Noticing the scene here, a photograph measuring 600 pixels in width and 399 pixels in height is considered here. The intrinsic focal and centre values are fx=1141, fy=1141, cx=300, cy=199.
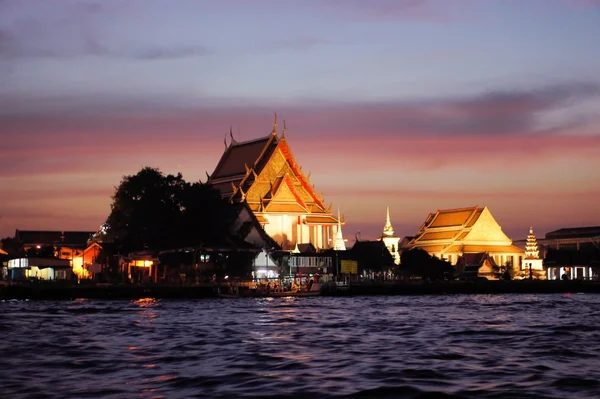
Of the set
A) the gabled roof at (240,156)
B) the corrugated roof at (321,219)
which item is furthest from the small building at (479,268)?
the gabled roof at (240,156)

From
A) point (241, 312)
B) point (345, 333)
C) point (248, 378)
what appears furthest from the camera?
point (241, 312)

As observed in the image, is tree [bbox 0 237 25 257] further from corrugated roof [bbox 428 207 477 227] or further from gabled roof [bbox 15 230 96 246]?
corrugated roof [bbox 428 207 477 227]

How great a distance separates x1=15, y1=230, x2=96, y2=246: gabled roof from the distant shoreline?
8234cm

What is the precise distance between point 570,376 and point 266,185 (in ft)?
334

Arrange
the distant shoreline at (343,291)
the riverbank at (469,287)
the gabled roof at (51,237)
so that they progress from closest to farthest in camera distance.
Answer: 1. the distant shoreline at (343,291)
2. the riverbank at (469,287)
3. the gabled roof at (51,237)

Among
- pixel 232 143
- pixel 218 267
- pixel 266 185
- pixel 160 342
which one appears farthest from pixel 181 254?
pixel 160 342

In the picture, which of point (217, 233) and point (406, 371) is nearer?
point (406, 371)

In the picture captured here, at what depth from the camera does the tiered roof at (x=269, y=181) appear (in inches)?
5300

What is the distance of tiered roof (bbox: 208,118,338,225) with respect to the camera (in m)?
135

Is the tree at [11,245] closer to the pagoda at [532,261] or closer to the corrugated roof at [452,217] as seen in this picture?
the corrugated roof at [452,217]

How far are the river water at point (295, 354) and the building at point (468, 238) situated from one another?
8300 centimetres

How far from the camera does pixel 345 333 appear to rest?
179 feet

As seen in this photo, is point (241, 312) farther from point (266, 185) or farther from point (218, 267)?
point (266, 185)

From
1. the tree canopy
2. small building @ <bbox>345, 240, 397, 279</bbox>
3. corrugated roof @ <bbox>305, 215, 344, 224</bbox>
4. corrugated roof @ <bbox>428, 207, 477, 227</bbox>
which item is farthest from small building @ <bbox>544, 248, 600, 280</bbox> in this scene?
the tree canopy
